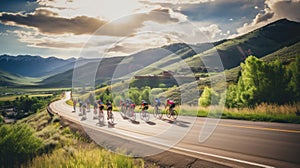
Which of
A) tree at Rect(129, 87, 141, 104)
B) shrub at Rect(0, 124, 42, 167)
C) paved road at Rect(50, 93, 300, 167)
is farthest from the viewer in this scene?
tree at Rect(129, 87, 141, 104)

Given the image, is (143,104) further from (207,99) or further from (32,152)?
(207,99)

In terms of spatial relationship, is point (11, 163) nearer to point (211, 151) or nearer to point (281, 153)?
point (211, 151)

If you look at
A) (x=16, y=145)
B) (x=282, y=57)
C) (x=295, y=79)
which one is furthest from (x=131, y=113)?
(x=282, y=57)

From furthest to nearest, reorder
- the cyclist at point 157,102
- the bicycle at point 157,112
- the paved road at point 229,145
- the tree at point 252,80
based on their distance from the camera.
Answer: the tree at point 252,80 → the bicycle at point 157,112 → the cyclist at point 157,102 → the paved road at point 229,145

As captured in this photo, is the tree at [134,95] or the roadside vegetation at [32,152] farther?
the tree at [134,95]

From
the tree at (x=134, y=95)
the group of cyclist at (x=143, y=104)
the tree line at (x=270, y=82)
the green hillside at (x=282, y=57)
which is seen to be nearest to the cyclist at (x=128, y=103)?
the group of cyclist at (x=143, y=104)

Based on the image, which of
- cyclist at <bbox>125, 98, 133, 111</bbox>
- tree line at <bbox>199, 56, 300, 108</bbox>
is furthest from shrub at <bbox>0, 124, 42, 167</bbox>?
tree line at <bbox>199, 56, 300, 108</bbox>

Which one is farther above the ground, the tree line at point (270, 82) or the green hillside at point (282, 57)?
the green hillside at point (282, 57)

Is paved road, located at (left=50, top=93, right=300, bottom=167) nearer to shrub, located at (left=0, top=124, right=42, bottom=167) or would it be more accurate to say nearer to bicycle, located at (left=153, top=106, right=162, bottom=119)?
shrub, located at (left=0, top=124, right=42, bottom=167)

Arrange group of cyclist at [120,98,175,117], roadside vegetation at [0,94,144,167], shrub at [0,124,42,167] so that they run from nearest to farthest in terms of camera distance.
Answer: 1. roadside vegetation at [0,94,144,167]
2. shrub at [0,124,42,167]
3. group of cyclist at [120,98,175,117]

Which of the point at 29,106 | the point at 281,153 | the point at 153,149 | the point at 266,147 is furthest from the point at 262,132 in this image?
the point at 29,106

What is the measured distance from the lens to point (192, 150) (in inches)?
244

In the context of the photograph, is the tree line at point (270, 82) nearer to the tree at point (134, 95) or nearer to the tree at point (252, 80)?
the tree at point (252, 80)

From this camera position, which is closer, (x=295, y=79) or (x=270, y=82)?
(x=295, y=79)
